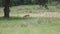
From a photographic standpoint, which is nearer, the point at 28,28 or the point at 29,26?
the point at 28,28

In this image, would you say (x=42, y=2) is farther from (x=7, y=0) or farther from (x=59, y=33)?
(x=59, y=33)

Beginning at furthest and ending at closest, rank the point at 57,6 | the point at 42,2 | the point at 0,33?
the point at 57,6 < the point at 42,2 < the point at 0,33

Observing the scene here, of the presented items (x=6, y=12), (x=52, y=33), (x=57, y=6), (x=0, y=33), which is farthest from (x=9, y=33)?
(x=57, y=6)

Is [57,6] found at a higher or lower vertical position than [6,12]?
lower

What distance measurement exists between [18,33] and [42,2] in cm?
1110

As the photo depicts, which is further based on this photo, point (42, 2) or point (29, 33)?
point (42, 2)

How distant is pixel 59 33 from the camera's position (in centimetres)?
1361

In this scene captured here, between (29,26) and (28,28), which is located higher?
(28,28)

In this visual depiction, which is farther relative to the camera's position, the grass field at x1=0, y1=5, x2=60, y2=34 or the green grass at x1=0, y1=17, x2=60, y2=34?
the grass field at x1=0, y1=5, x2=60, y2=34

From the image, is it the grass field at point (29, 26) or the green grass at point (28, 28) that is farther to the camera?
the grass field at point (29, 26)

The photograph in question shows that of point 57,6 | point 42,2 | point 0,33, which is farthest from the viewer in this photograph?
point 57,6

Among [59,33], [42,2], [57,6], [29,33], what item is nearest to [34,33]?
[29,33]

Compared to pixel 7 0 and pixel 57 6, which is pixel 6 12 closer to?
pixel 7 0

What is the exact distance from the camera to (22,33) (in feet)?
44.6
